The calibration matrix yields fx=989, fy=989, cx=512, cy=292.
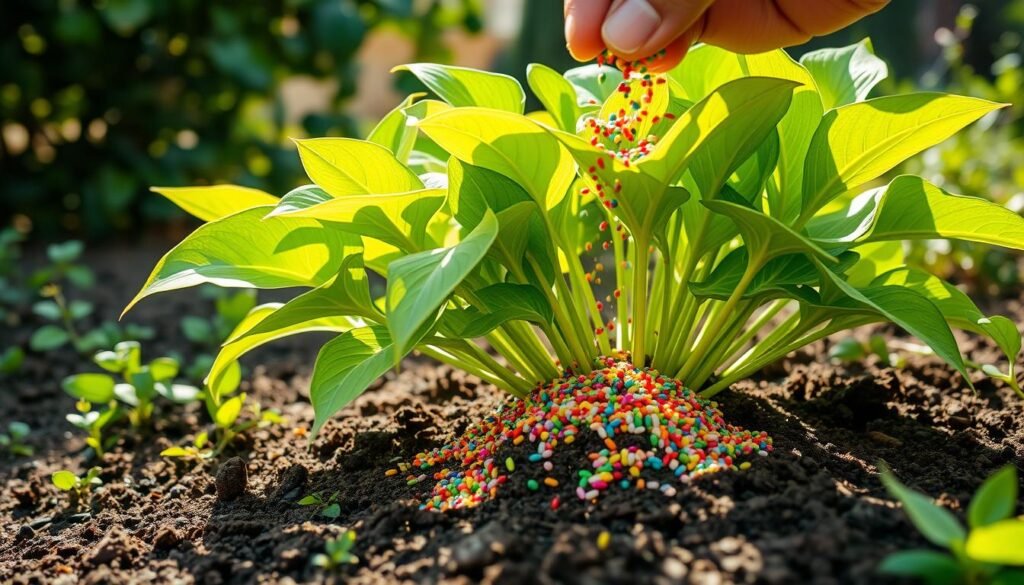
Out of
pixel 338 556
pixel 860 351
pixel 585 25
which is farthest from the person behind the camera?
pixel 860 351

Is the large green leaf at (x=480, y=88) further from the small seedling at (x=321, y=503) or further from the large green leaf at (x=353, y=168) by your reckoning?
the small seedling at (x=321, y=503)

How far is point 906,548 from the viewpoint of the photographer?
143 cm

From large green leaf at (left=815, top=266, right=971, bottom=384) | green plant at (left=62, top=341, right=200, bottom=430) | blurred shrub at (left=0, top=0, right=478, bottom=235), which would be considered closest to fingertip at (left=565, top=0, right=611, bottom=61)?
large green leaf at (left=815, top=266, right=971, bottom=384)

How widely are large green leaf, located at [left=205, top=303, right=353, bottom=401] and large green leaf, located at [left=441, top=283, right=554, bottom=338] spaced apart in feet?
1.03

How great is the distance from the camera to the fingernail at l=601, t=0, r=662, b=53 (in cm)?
167

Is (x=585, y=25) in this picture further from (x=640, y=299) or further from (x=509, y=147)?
(x=640, y=299)

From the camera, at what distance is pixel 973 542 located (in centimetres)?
119

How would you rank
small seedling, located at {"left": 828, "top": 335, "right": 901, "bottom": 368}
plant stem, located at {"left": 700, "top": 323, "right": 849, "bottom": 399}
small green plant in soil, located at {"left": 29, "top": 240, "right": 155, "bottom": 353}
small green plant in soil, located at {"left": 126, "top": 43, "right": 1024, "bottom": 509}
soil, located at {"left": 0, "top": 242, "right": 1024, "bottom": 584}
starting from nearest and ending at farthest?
soil, located at {"left": 0, "top": 242, "right": 1024, "bottom": 584} < small green plant in soil, located at {"left": 126, "top": 43, "right": 1024, "bottom": 509} < plant stem, located at {"left": 700, "top": 323, "right": 849, "bottom": 399} < small seedling, located at {"left": 828, "top": 335, "right": 901, "bottom": 368} < small green plant in soil, located at {"left": 29, "top": 240, "right": 155, "bottom": 353}

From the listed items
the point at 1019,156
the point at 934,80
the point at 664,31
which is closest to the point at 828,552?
the point at 664,31

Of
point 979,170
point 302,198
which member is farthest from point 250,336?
point 979,170

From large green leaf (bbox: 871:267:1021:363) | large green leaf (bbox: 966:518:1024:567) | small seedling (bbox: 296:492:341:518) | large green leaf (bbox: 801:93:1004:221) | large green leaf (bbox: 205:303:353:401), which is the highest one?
large green leaf (bbox: 801:93:1004:221)

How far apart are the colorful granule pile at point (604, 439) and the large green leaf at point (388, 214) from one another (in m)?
0.41

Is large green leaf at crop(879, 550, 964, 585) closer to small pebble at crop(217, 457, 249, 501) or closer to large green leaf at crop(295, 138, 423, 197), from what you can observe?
large green leaf at crop(295, 138, 423, 197)

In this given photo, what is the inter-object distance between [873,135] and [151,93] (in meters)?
3.74
